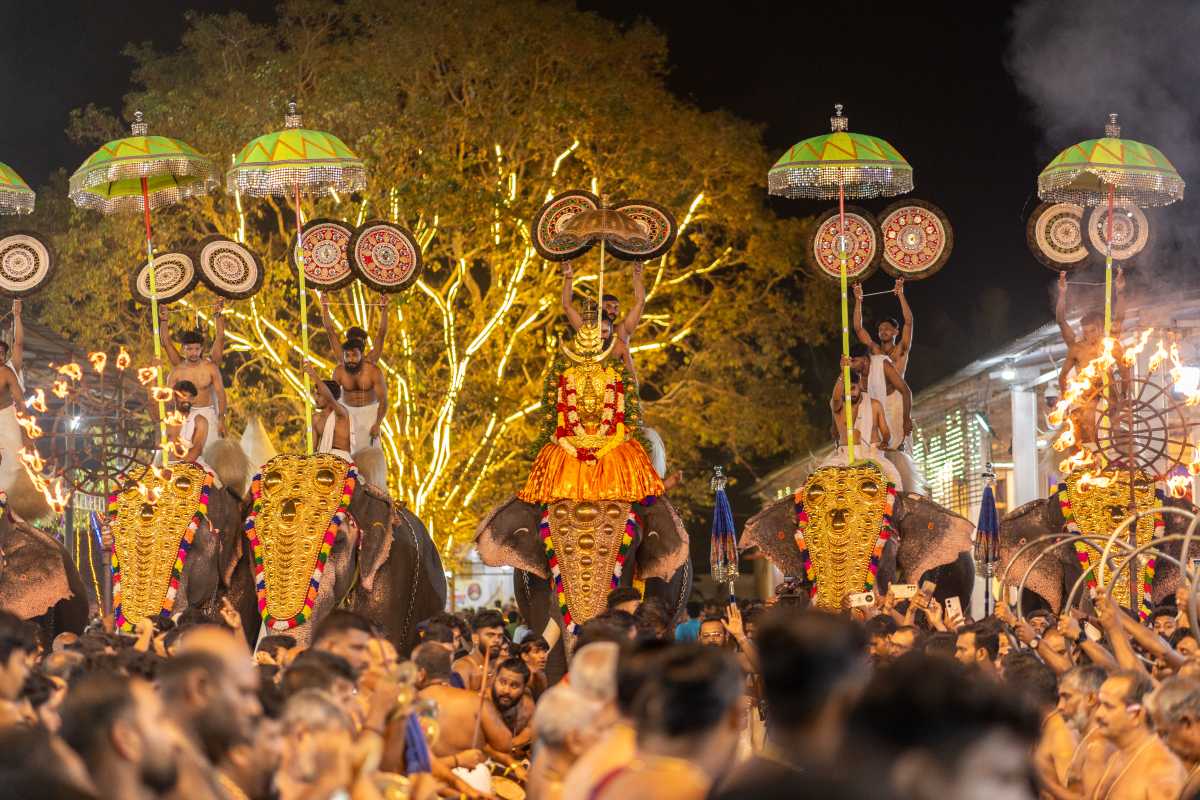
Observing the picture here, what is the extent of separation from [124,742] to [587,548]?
8.73m

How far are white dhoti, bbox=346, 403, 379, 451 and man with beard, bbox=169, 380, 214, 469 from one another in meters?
1.06

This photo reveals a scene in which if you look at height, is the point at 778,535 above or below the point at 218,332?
below

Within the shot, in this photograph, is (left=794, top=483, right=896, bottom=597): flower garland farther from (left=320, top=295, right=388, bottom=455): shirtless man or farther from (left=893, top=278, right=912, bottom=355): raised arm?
(left=320, top=295, right=388, bottom=455): shirtless man

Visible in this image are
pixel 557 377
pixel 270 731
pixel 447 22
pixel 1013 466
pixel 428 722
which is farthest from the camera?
pixel 447 22

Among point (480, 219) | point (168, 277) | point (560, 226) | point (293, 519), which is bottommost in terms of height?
point (293, 519)

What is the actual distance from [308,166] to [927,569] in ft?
17.5

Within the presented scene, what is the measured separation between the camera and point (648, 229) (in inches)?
575

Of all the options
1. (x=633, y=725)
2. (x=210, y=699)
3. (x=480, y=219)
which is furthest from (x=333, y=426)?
(x=633, y=725)

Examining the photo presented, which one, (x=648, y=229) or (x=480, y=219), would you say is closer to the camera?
(x=648, y=229)

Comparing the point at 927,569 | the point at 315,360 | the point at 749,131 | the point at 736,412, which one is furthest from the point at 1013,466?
the point at 927,569

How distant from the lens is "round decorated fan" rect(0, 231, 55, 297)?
51.9 ft

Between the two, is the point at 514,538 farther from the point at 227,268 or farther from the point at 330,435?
the point at 227,268

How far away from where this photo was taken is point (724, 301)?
25953mm

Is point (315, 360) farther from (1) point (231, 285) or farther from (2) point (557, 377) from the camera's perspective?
(2) point (557, 377)
